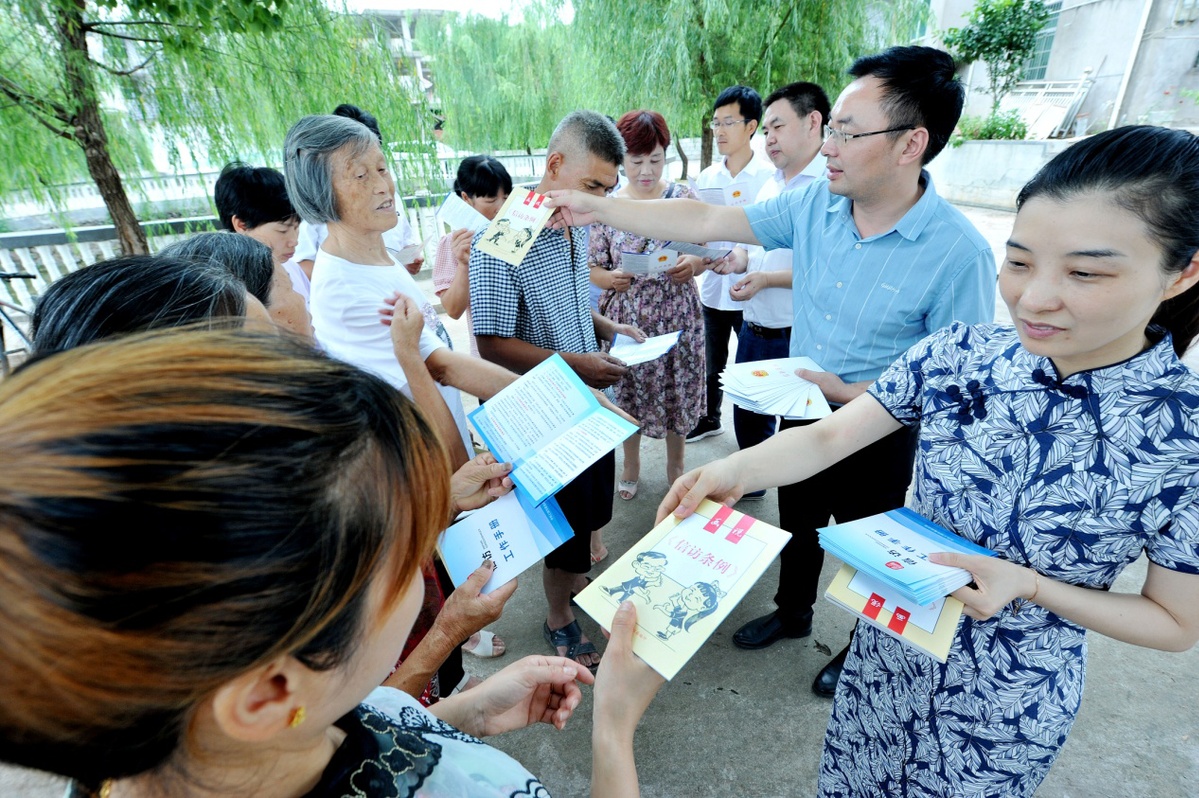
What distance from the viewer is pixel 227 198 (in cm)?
253

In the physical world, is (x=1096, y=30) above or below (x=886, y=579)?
above

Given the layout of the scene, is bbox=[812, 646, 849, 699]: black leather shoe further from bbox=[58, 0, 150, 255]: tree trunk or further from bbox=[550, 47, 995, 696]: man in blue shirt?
bbox=[58, 0, 150, 255]: tree trunk

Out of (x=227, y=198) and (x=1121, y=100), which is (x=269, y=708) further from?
(x=1121, y=100)

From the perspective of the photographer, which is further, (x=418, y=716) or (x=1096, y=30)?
(x=1096, y=30)

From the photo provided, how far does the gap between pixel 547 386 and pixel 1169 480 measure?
3.94 ft

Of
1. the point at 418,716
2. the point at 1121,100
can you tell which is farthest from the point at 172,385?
the point at 1121,100

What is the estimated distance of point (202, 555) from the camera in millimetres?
396

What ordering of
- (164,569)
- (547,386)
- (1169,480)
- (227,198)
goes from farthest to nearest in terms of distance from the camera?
(227,198)
(547,386)
(1169,480)
(164,569)

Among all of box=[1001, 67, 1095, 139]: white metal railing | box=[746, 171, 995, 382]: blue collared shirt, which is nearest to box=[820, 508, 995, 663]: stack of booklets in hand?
box=[746, 171, 995, 382]: blue collared shirt

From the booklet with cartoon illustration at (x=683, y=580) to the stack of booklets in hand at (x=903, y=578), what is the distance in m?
0.15

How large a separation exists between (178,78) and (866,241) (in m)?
4.57

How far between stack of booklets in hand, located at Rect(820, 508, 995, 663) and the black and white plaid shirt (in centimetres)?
129

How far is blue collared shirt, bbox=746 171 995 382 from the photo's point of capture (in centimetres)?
166

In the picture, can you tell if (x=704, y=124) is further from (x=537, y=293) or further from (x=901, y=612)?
(x=901, y=612)
